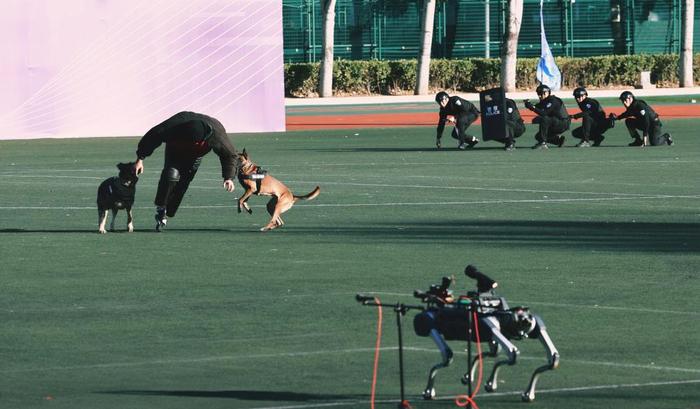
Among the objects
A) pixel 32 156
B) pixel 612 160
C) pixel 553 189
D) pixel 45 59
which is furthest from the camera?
pixel 45 59

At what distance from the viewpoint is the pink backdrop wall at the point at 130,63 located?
37.9 meters

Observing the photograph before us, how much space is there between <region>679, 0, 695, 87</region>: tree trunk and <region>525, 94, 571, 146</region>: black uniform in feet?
89.8

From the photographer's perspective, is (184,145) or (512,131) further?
(512,131)

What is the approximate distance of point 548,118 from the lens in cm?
3256

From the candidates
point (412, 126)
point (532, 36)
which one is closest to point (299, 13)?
point (532, 36)

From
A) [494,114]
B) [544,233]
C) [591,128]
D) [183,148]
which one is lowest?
[544,233]

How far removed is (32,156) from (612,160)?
36.1 feet

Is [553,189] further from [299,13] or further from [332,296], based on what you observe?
[299,13]

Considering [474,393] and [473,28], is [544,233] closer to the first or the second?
[474,393]

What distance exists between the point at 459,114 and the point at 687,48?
28845 mm

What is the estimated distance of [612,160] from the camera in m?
29.0

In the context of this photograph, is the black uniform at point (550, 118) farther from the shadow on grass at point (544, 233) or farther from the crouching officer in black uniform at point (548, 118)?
the shadow on grass at point (544, 233)

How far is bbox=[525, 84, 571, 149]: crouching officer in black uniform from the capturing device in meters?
32.3

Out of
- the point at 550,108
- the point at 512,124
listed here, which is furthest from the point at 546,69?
the point at 550,108
